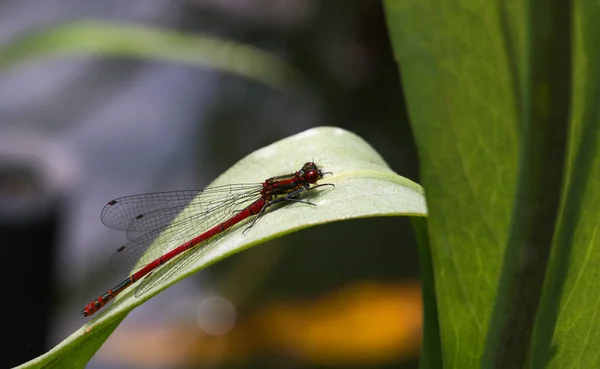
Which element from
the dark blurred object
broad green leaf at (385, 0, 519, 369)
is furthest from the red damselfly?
the dark blurred object

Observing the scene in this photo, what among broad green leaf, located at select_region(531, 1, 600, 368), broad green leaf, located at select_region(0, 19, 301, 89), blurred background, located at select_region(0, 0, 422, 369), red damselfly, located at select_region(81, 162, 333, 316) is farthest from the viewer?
blurred background, located at select_region(0, 0, 422, 369)

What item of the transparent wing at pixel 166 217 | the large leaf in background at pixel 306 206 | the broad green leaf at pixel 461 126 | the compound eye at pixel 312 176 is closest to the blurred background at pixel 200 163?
the transparent wing at pixel 166 217

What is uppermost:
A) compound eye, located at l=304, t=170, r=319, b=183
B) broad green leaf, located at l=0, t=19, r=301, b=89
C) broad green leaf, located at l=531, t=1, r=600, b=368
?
broad green leaf, located at l=0, t=19, r=301, b=89

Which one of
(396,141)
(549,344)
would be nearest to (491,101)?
(549,344)

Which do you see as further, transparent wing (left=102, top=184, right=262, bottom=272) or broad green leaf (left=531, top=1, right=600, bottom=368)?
transparent wing (left=102, top=184, right=262, bottom=272)

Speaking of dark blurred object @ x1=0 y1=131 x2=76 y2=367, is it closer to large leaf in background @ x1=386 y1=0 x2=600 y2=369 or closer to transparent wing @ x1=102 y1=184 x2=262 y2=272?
transparent wing @ x1=102 y1=184 x2=262 y2=272

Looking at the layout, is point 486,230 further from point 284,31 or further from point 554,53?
point 284,31
